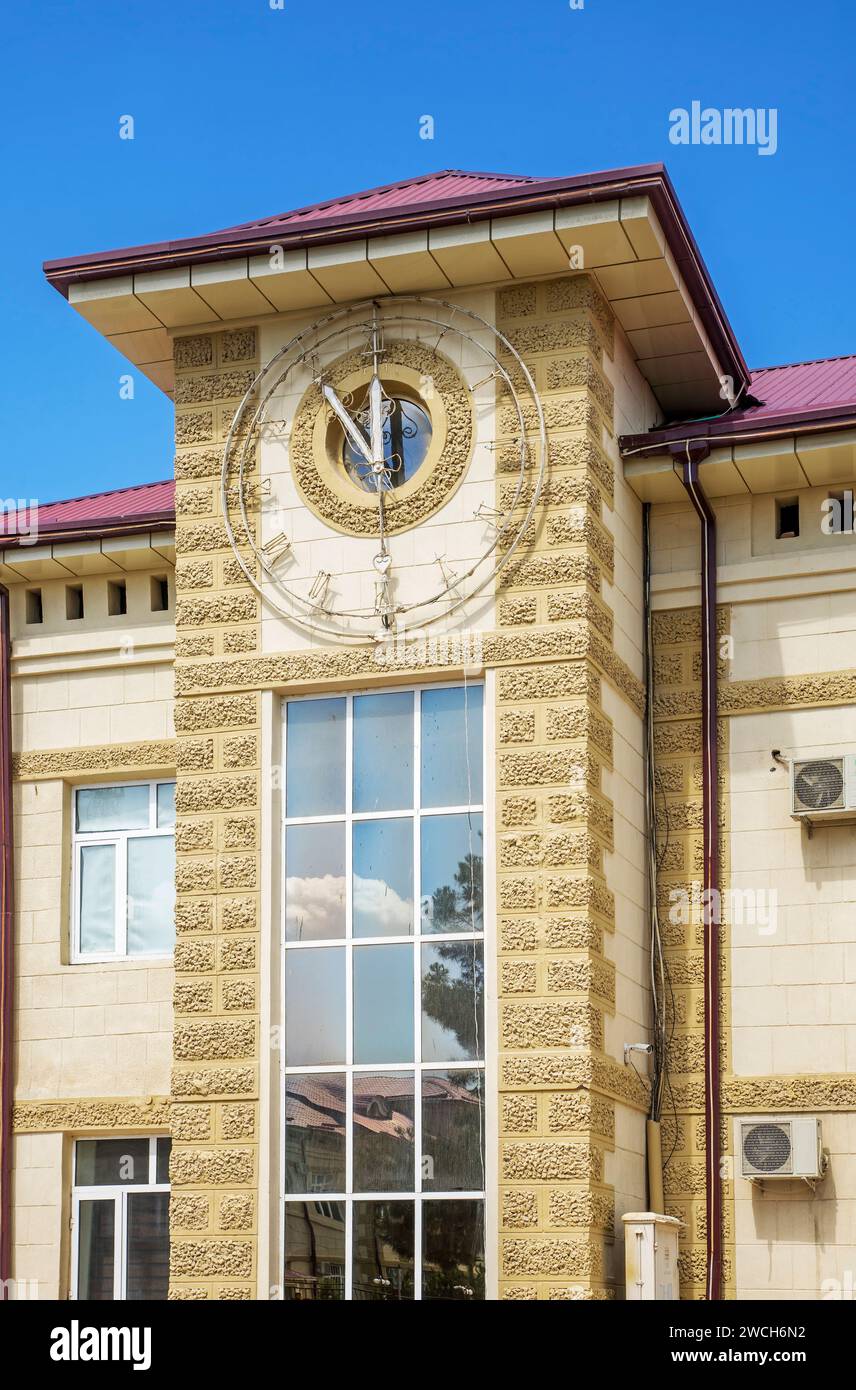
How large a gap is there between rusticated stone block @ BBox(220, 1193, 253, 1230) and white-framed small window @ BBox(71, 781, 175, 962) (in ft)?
10.6

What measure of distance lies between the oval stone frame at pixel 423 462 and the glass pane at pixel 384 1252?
4.71 meters

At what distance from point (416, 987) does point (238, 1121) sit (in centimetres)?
154

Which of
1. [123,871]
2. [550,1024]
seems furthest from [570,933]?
[123,871]

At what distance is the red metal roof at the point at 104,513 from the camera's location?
1648cm

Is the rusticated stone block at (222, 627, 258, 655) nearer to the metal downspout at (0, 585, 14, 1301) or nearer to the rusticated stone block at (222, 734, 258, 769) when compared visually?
the rusticated stone block at (222, 734, 258, 769)

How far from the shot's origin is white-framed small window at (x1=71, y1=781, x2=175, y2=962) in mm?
16547

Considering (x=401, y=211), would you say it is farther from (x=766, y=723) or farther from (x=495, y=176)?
(x=766, y=723)

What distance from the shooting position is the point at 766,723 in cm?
1477

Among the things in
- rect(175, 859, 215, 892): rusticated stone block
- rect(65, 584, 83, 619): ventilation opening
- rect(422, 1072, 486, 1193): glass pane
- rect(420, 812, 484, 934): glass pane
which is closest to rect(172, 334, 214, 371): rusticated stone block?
rect(65, 584, 83, 619): ventilation opening

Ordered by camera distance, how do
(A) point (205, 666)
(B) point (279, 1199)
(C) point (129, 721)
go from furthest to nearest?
1. (C) point (129, 721)
2. (A) point (205, 666)
3. (B) point (279, 1199)

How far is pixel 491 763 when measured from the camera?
1372cm

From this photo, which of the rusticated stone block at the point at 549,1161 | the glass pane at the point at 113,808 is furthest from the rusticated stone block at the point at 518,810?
the glass pane at the point at 113,808

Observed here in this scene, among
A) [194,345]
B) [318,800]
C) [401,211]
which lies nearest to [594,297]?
[401,211]

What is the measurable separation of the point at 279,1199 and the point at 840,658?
5.58 m
